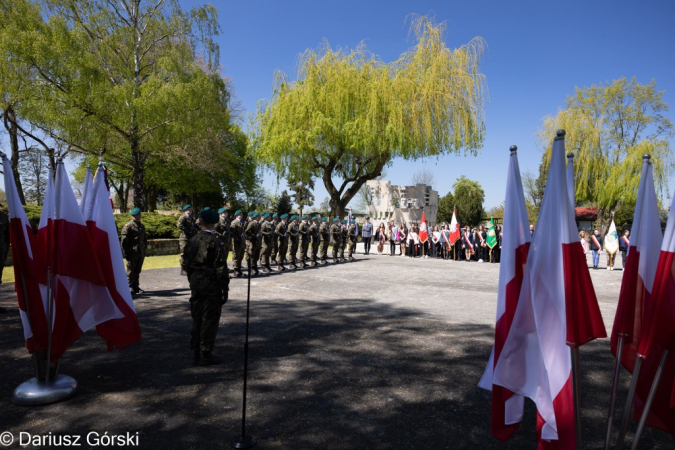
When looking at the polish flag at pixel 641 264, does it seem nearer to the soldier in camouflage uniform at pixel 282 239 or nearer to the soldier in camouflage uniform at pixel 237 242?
the soldier in camouflage uniform at pixel 237 242

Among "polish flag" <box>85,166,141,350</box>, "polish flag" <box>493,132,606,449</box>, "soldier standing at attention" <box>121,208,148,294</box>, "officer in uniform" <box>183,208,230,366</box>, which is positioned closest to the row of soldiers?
"soldier standing at attention" <box>121,208,148,294</box>

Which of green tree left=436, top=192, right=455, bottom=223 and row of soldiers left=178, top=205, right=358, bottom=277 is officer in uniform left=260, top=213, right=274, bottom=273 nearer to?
row of soldiers left=178, top=205, right=358, bottom=277

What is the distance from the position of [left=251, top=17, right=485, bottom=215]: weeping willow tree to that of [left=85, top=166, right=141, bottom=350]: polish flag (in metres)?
20.8

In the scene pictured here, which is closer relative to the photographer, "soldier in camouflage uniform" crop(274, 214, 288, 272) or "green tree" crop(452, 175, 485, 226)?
"soldier in camouflage uniform" crop(274, 214, 288, 272)

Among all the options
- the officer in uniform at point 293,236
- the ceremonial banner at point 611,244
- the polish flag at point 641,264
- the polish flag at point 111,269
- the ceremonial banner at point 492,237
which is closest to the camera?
the polish flag at point 641,264

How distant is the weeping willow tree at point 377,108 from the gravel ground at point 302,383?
17.6 m

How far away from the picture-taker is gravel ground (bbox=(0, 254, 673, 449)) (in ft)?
12.2

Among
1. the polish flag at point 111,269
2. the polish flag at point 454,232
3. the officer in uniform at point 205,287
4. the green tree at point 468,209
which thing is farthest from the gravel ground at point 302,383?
the green tree at point 468,209

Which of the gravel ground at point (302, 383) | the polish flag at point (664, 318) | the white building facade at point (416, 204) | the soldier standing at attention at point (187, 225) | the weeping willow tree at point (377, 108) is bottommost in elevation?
the gravel ground at point (302, 383)

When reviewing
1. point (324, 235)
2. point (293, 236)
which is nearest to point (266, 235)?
point (293, 236)

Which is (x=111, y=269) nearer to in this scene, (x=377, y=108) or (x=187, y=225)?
(x=187, y=225)

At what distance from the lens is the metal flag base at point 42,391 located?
4163 millimetres

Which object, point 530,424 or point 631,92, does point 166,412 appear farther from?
point 631,92

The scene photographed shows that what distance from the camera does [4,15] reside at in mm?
19938
